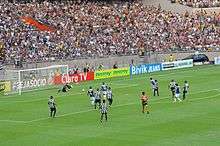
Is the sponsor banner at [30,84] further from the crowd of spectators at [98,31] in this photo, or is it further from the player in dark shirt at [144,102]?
the player in dark shirt at [144,102]

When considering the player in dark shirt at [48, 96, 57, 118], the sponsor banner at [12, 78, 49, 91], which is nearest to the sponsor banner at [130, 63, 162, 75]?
the sponsor banner at [12, 78, 49, 91]

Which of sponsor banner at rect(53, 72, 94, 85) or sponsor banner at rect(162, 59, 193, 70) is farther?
sponsor banner at rect(162, 59, 193, 70)

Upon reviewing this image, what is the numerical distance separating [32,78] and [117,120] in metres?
22.2

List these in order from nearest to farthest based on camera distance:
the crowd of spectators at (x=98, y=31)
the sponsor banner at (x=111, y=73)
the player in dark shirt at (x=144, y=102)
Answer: the player in dark shirt at (x=144, y=102)
the sponsor banner at (x=111, y=73)
the crowd of spectators at (x=98, y=31)

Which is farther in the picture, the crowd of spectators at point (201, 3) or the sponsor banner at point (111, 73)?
the crowd of spectators at point (201, 3)

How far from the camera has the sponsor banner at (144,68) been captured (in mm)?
72625

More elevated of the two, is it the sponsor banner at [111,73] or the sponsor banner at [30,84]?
the sponsor banner at [111,73]

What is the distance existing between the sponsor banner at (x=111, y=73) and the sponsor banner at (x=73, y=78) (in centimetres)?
106

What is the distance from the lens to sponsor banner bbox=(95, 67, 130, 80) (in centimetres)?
6838

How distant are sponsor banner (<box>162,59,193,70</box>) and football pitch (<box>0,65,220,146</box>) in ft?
61.4

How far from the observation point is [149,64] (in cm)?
7581

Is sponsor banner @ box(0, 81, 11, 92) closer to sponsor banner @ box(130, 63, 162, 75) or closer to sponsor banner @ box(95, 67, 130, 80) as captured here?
sponsor banner @ box(95, 67, 130, 80)

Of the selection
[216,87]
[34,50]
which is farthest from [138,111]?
[34,50]

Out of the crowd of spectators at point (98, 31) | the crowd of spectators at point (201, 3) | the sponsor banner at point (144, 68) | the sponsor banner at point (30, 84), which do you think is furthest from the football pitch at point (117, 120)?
the crowd of spectators at point (201, 3)
